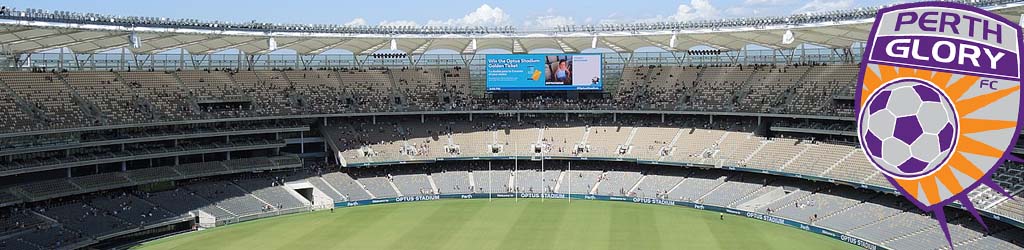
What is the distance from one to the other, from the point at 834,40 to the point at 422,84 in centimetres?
3154

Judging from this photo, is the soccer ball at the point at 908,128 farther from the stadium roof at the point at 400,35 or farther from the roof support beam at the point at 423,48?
the roof support beam at the point at 423,48

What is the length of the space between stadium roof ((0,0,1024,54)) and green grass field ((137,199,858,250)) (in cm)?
1200

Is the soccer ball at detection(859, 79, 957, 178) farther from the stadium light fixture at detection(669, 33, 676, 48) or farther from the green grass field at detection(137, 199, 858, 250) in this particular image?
the stadium light fixture at detection(669, 33, 676, 48)

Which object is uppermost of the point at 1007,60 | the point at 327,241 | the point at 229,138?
the point at 1007,60

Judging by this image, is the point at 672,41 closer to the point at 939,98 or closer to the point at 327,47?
the point at 327,47

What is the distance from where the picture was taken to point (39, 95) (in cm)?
4753

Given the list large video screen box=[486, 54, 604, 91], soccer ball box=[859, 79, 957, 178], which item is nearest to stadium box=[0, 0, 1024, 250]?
large video screen box=[486, 54, 604, 91]

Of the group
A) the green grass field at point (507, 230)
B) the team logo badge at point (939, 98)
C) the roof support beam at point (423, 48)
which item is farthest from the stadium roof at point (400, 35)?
the team logo badge at point (939, 98)

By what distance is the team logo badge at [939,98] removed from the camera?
323 inches

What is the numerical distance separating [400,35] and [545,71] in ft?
38.4

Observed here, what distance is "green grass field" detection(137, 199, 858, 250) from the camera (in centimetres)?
4028

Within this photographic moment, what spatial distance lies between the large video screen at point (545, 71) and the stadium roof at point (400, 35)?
39.5 inches

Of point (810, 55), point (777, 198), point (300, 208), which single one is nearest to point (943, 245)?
point (777, 198)

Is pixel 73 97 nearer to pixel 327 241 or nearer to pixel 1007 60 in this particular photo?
pixel 327 241
